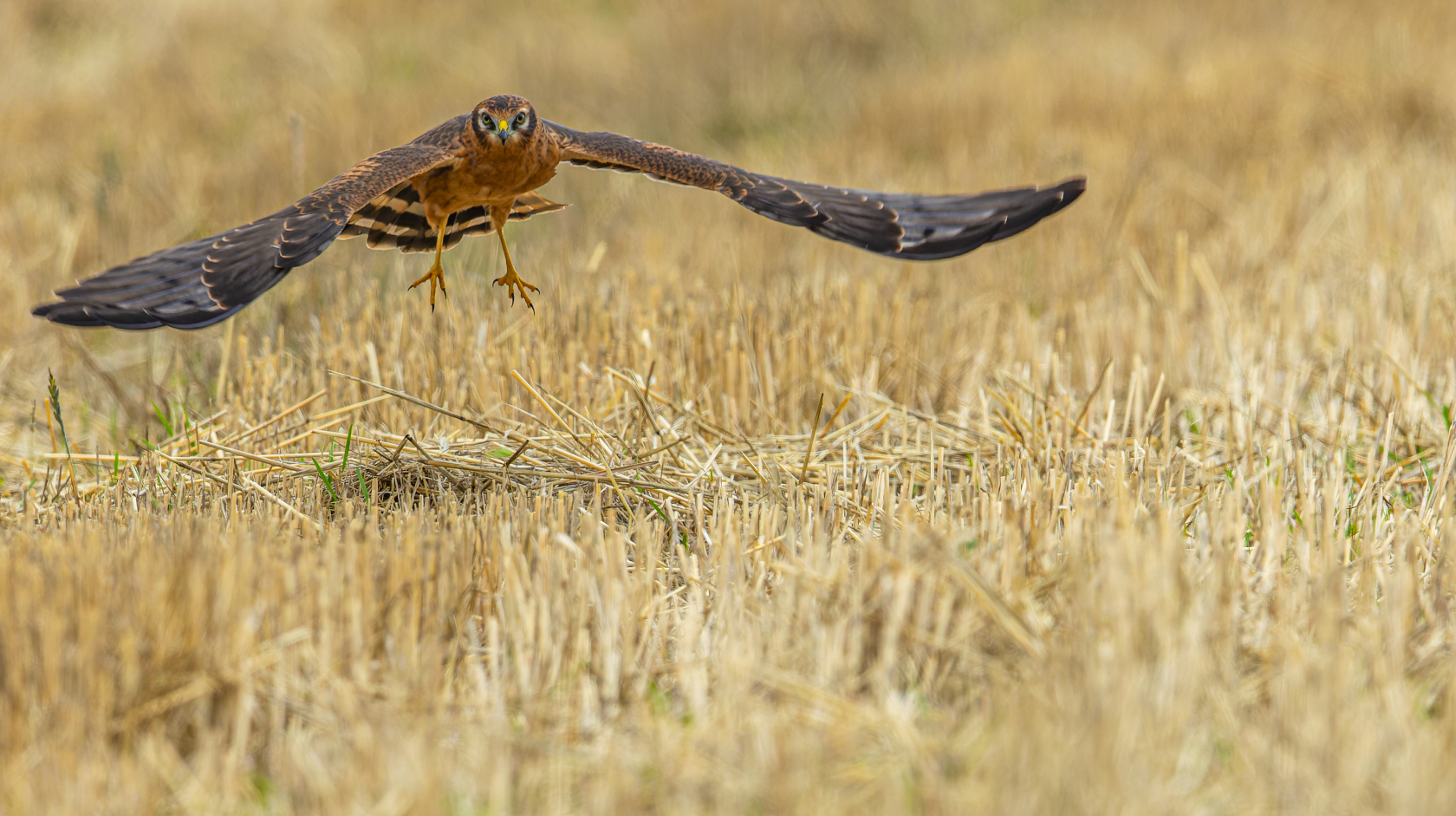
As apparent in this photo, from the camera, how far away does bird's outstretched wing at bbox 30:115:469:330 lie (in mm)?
2887

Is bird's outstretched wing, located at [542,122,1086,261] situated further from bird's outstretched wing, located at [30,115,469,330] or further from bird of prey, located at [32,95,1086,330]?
bird's outstretched wing, located at [30,115,469,330]

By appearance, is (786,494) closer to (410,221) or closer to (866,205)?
(866,205)

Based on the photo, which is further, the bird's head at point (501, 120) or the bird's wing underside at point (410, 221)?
the bird's wing underside at point (410, 221)

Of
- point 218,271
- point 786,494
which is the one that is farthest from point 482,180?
point 786,494

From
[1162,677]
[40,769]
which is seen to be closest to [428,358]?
[40,769]

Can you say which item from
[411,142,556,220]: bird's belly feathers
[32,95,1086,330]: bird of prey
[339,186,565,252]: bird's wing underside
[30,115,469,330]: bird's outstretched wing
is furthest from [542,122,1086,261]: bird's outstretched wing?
[30,115,469,330]: bird's outstretched wing

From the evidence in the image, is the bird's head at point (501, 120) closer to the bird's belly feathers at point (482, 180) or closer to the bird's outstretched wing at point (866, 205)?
the bird's belly feathers at point (482, 180)

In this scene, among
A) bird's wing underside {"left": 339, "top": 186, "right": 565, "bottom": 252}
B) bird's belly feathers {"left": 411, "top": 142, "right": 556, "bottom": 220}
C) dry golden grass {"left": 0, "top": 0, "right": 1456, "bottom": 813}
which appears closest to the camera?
dry golden grass {"left": 0, "top": 0, "right": 1456, "bottom": 813}

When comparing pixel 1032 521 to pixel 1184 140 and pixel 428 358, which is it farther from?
pixel 1184 140

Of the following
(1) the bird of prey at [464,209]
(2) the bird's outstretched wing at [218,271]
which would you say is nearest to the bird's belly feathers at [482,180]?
(1) the bird of prey at [464,209]

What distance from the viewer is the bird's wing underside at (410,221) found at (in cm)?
391

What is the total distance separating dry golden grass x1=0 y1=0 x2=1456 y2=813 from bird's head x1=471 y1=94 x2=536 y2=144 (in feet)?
2.98

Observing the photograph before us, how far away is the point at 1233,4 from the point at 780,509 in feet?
37.2

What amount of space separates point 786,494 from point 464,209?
153cm
